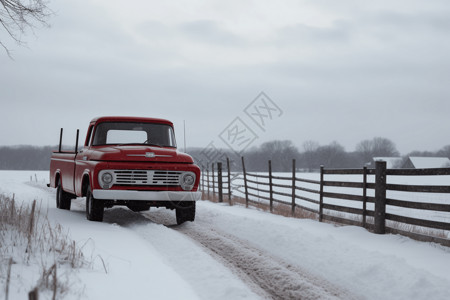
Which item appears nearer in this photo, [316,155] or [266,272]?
[266,272]

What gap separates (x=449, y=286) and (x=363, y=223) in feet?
13.6

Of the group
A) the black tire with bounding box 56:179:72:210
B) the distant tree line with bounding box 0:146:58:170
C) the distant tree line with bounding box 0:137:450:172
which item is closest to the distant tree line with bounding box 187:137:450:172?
the distant tree line with bounding box 0:137:450:172

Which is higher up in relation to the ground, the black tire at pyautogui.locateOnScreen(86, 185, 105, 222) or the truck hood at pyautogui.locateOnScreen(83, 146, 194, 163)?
the truck hood at pyautogui.locateOnScreen(83, 146, 194, 163)

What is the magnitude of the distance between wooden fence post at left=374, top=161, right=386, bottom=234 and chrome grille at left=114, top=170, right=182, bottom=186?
4.02m

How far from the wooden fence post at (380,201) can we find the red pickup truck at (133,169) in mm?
3552

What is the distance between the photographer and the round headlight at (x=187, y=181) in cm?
879

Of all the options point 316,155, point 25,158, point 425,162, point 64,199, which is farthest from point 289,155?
point 64,199

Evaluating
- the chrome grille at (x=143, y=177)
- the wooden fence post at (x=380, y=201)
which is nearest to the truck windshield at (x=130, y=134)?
the chrome grille at (x=143, y=177)

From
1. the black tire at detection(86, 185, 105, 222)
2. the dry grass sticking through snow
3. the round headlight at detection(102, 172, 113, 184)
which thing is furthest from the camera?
the black tire at detection(86, 185, 105, 222)

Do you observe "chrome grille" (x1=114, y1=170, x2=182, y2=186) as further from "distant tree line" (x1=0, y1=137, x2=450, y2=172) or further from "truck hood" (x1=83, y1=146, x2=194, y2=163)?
"distant tree line" (x1=0, y1=137, x2=450, y2=172)

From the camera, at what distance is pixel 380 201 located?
8.26m

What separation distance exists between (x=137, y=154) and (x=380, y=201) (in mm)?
4792

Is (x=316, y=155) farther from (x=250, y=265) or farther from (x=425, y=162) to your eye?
(x=250, y=265)

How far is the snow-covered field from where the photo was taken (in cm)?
453
